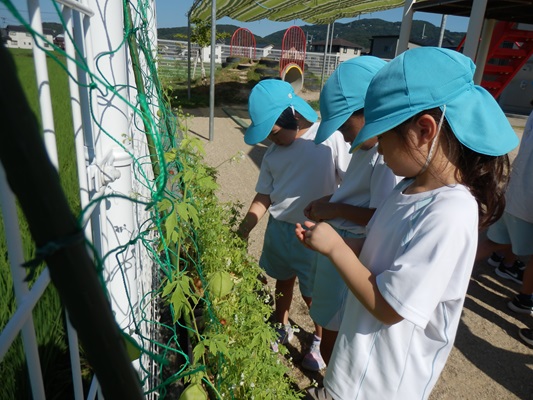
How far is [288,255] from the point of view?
2166mm

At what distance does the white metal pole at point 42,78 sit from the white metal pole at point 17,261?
117 millimetres

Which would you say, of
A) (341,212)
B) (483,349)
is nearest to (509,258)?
(483,349)

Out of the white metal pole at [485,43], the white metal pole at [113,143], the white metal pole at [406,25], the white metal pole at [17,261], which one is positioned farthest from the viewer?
the white metal pole at [485,43]

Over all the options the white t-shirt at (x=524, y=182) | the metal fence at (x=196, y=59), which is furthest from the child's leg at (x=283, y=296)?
the metal fence at (x=196, y=59)

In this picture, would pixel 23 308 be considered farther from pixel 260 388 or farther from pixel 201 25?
pixel 201 25

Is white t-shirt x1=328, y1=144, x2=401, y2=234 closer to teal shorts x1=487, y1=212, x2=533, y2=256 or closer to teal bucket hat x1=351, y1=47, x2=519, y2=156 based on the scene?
teal bucket hat x1=351, y1=47, x2=519, y2=156

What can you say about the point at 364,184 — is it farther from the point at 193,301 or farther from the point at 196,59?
the point at 196,59

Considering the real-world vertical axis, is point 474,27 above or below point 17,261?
above

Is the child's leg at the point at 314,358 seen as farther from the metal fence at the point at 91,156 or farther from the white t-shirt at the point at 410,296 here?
the metal fence at the point at 91,156

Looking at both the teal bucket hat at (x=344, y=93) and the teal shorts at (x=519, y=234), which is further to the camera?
the teal shorts at (x=519, y=234)

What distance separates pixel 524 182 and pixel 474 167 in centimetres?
203

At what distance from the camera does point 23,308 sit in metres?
0.62

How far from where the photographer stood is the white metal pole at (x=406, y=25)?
5121 mm

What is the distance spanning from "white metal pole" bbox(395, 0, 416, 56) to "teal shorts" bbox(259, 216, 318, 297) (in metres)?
3.99
